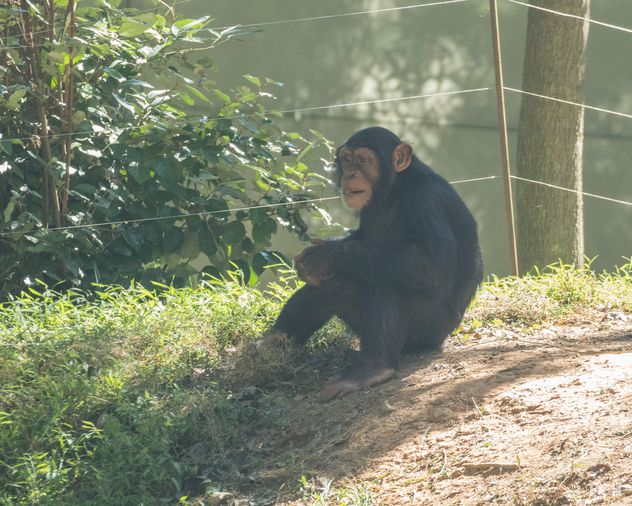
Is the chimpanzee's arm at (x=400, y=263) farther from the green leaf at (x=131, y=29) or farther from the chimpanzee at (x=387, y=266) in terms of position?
the green leaf at (x=131, y=29)

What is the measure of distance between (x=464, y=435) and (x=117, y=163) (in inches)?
138

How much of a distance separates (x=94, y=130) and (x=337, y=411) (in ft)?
9.57

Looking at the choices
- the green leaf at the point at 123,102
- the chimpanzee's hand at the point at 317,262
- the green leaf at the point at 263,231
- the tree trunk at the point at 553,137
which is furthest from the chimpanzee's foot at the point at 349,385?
the tree trunk at the point at 553,137

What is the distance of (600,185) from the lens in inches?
380

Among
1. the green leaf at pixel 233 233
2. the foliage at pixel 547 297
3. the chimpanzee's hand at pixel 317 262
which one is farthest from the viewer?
the green leaf at pixel 233 233

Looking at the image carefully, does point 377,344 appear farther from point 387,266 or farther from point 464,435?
point 464,435

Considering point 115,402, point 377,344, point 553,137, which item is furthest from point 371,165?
point 553,137

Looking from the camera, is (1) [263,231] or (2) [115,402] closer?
(2) [115,402]

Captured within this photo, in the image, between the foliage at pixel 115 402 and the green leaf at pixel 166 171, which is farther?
the green leaf at pixel 166 171

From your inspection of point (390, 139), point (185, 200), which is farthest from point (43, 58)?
point (390, 139)

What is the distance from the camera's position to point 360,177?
4.92 metres

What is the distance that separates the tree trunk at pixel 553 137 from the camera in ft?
24.1

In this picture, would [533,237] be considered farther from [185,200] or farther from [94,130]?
[94,130]

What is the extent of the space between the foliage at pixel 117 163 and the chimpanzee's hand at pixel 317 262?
1666 mm
